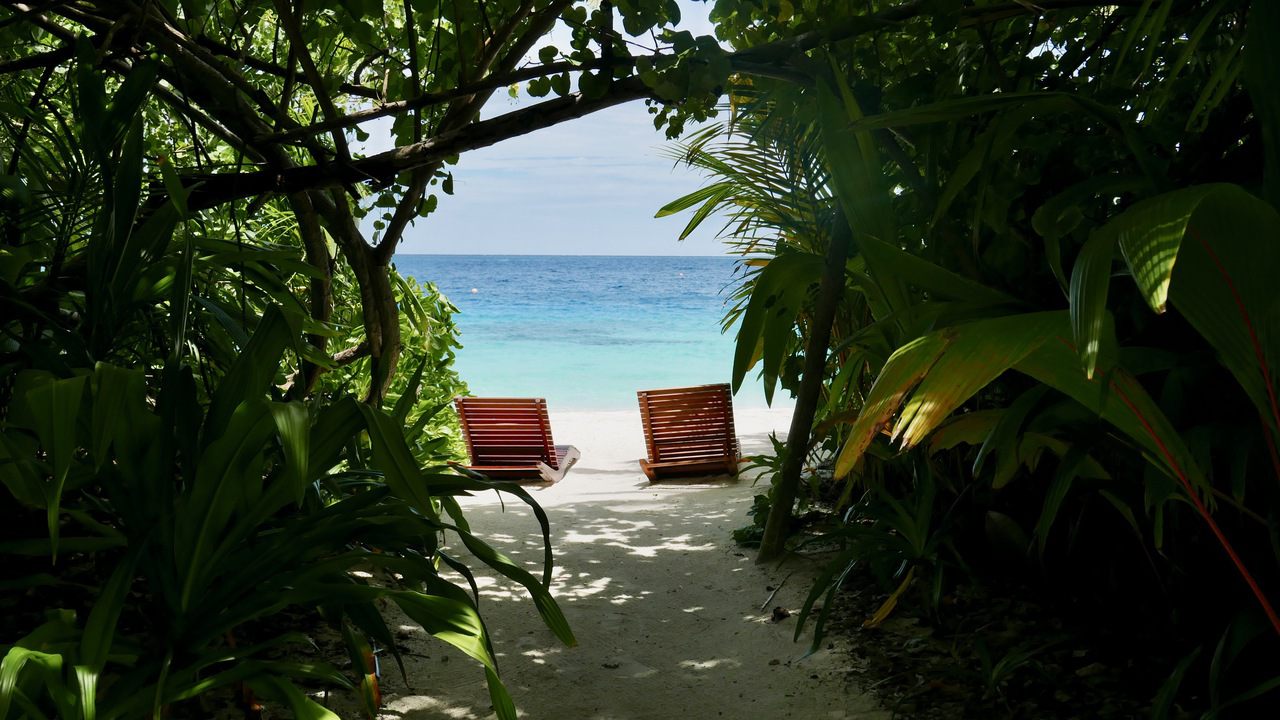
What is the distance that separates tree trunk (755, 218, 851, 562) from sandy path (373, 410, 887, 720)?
1.29 ft

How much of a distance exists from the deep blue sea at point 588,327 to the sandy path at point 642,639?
1179cm

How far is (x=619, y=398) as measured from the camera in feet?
73.9

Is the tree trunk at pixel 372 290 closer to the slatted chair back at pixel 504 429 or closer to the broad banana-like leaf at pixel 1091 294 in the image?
the broad banana-like leaf at pixel 1091 294

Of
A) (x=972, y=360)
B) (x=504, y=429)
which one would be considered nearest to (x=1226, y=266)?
(x=972, y=360)

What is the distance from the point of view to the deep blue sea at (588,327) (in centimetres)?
2520

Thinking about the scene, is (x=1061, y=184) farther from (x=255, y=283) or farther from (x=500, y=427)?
(x=500, y=427)

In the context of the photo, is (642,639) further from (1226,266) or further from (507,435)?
(507,435)

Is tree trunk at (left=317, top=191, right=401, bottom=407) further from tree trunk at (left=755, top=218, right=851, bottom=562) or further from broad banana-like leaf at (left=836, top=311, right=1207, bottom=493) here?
broad banana-like leaf at (left=836, top=311, right=1207, bottom=493)

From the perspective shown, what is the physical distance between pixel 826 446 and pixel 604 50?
322cm

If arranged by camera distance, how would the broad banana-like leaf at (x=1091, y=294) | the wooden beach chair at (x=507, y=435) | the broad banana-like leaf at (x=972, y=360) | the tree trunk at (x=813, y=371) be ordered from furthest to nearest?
the wooden beach chair at (x=507, y=435) → the tree trunk at (x=813, y=371) → the broad banana-like leaf at (x=972, y=360) → the broad banana-like leaf at (x=1091, y=294)

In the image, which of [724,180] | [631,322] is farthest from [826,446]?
[631,322]

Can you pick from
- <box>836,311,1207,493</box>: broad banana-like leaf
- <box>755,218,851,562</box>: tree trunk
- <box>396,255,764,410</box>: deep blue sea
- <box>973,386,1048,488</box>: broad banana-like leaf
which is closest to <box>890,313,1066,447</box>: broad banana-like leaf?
<box>836,311,1207,493</box>: broad banana-like leaf

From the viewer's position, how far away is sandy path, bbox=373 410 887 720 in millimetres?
2529

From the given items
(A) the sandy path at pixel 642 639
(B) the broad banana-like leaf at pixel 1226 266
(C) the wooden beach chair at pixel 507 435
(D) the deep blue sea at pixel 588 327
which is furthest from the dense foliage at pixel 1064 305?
(D) the deep blue sea at pixel 588 327
